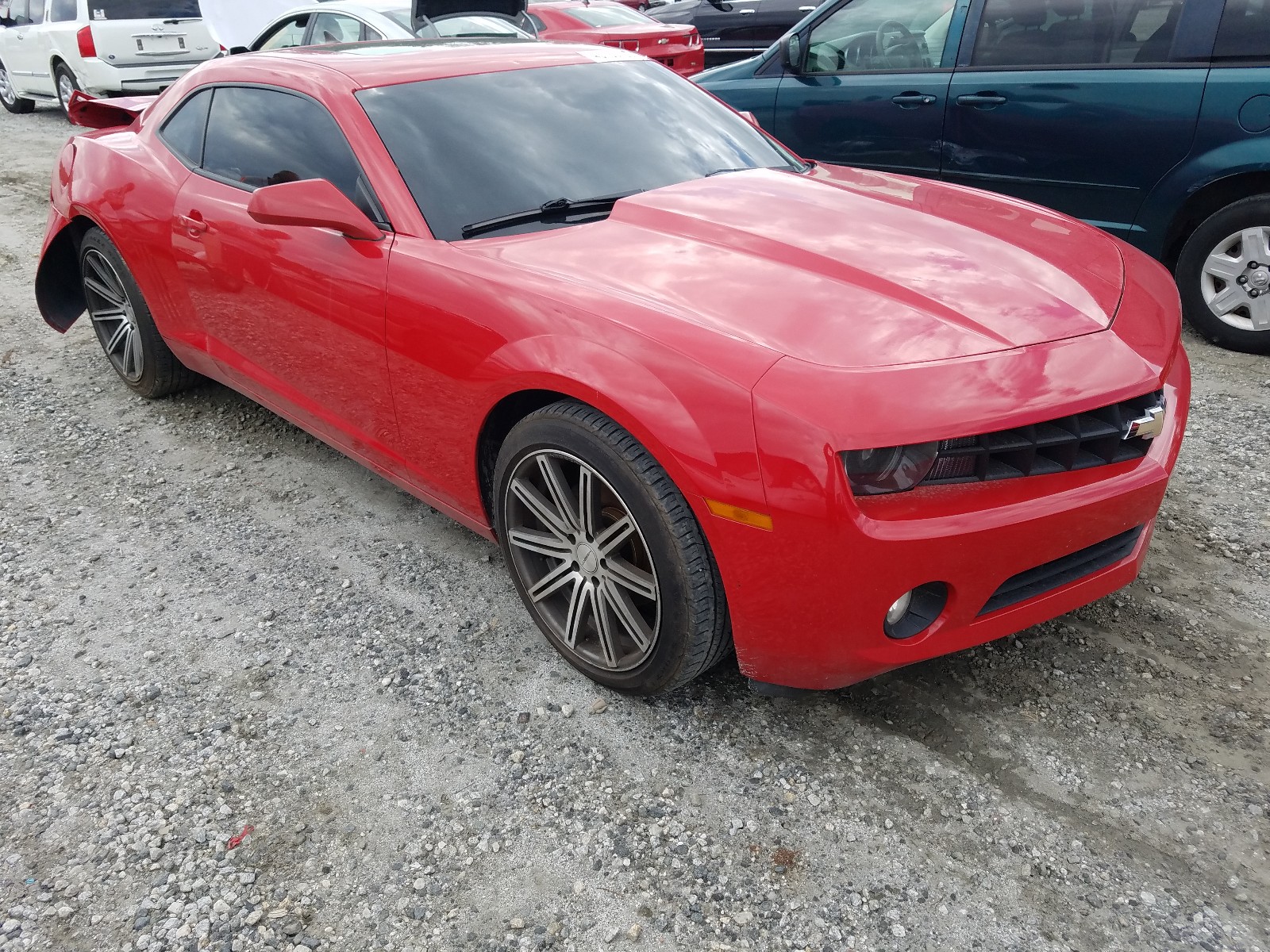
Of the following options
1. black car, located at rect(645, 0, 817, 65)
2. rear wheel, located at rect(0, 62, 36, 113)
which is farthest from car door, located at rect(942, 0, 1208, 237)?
rear wheel, located at rect(0, 62, 36, 113)

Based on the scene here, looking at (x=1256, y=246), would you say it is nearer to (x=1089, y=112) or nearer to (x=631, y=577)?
(x=1089, y=112)

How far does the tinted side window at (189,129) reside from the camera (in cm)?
376

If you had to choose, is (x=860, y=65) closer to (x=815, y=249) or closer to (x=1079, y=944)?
(x=815, y=249)

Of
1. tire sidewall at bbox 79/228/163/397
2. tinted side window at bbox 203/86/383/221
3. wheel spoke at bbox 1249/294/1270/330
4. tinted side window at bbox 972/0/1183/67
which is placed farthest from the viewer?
tinted side window at bbox 972/0/1183/67

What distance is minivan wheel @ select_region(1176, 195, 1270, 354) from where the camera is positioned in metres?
4.30

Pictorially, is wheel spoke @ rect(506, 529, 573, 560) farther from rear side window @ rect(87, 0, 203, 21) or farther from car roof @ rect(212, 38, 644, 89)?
rear side window @ rect(87, 0, 203, 21)

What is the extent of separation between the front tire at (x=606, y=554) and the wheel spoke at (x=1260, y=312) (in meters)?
3.48

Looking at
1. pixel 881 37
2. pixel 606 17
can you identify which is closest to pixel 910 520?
pixel 881 37

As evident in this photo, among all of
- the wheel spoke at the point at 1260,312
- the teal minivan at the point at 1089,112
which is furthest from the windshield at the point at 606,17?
the wheel spoke at the point at 1260,312

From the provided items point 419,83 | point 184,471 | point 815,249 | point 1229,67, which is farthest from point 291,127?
point 1229,67

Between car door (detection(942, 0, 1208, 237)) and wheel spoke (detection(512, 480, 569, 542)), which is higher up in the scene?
car door (detection(942, 0, 1208, 237))

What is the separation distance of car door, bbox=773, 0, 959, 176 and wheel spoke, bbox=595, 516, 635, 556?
370 centimetres

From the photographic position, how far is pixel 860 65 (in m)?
5.46

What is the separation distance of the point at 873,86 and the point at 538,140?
3.06 metres
